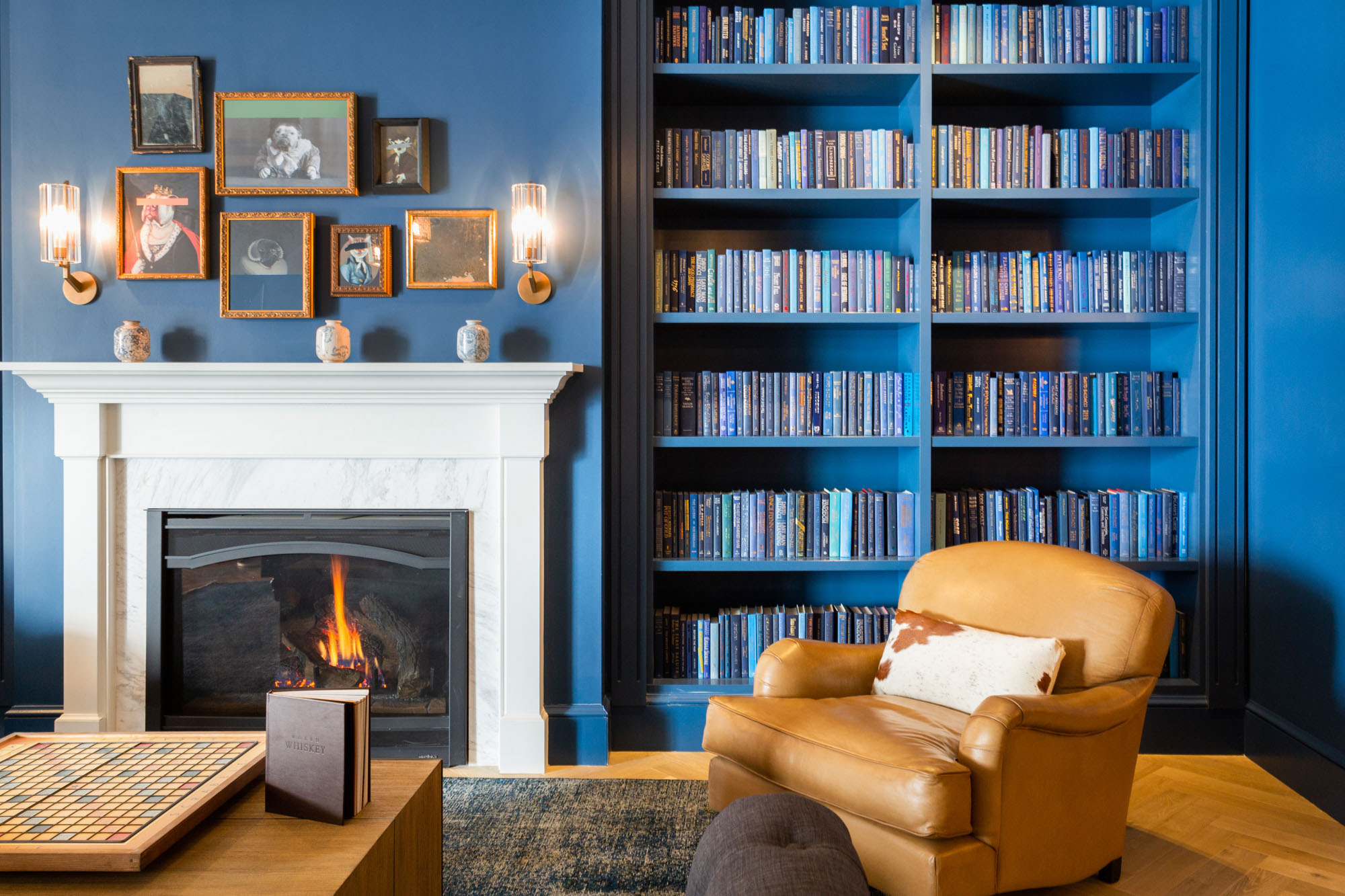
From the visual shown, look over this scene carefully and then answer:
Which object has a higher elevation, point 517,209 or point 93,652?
point 517,209

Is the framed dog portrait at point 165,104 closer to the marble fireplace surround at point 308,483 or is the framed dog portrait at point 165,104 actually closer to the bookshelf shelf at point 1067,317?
the marble fireplace surround at point 308,483

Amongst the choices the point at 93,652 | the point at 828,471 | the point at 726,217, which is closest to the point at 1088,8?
the point at 726,217

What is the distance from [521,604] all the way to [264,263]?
55.4 inches

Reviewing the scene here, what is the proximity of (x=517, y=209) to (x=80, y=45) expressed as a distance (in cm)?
155

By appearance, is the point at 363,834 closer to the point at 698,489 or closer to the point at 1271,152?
the point at 698,489

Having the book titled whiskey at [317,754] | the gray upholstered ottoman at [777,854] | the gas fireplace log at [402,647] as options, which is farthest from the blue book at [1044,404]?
the book titled whiskey at [317,754]

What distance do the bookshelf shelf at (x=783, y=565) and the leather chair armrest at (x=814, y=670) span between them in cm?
52

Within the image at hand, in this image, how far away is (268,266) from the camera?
2.67m

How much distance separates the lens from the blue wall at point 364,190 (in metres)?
2.65

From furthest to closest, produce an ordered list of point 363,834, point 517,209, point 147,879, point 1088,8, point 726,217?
point 726,217, point 1088,8, point 517,209, point 363,834, point 147,879

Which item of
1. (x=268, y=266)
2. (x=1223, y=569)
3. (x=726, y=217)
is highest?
(x=726, y=217)

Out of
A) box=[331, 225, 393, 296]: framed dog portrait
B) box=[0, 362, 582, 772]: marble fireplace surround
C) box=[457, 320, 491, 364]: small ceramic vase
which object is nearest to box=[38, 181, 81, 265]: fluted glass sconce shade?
box=[0, 362, 582, 772]: marble fireplace surround

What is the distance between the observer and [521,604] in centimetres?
262

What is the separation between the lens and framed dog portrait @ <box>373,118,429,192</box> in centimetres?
264
